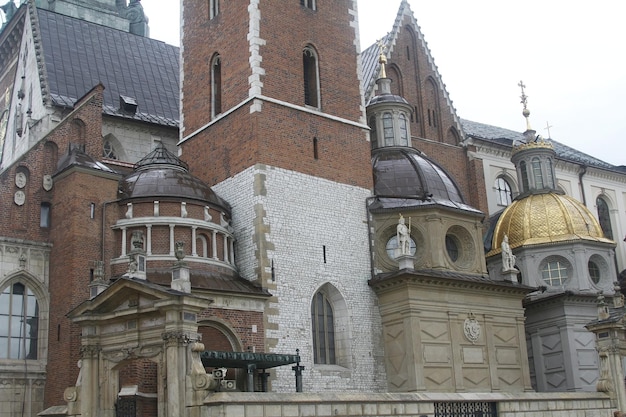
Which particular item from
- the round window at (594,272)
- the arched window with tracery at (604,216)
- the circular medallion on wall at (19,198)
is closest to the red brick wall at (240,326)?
the circular medallion on wall at (19,198)

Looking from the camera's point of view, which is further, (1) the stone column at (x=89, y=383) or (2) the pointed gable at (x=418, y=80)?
(2) the pointed gable at (x=418, y=80)

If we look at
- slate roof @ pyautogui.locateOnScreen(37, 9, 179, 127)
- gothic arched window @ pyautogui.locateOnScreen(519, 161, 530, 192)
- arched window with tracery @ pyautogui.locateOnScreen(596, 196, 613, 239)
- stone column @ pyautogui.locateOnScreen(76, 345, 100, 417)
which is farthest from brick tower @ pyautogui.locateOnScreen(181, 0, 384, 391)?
arched window with tracery @ pyautogui.locateOnScreen(596, 196, 613, 239)

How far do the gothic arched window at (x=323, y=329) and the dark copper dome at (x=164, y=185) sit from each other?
4060 millimetres

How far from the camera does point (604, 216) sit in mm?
45375

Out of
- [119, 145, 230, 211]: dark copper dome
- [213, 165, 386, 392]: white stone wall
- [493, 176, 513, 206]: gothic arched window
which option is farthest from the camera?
[493, 176, 513, 206]: gothic arched window

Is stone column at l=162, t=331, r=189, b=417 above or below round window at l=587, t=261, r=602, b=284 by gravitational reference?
below

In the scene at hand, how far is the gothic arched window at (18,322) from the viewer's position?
2452cm

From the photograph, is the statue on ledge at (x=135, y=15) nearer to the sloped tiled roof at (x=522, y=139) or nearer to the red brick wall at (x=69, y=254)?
the sloped tiled roof at (x=522, y=139)

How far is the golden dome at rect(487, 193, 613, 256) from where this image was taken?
1355 inches

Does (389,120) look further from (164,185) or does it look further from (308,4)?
(164,185)

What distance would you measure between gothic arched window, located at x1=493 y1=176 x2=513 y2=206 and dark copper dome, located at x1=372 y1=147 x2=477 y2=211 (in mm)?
10113

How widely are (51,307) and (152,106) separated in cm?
1287

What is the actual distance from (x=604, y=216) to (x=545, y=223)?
39.7ft

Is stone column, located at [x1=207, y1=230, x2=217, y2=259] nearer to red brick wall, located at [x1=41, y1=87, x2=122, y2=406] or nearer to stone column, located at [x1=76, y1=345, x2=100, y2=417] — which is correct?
red brick wall, located at [x1=41, y1=87, x2=122, y2=406]
